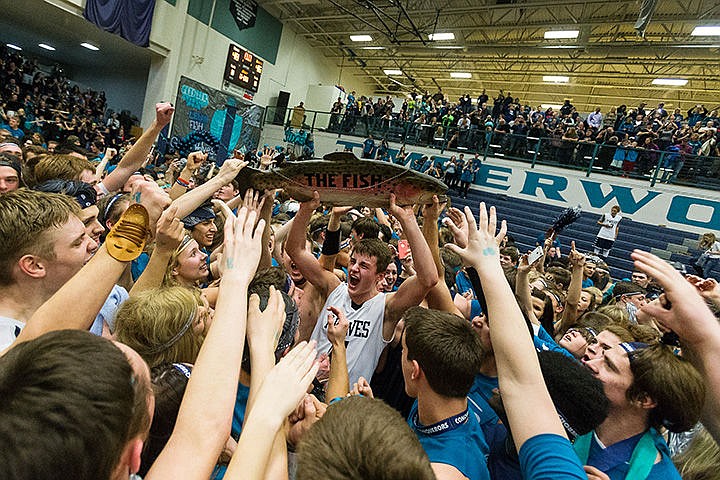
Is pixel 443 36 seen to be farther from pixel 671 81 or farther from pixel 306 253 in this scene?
pixel 306 253

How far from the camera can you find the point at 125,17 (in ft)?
38.2

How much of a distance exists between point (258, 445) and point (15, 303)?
1069 mm

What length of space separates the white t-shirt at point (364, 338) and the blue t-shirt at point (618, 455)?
3.77ft

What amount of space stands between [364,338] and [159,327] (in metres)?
1.22

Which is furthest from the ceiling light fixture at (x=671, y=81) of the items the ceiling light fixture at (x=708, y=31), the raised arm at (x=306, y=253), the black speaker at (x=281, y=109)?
the raised arm at (x=306, y=253)

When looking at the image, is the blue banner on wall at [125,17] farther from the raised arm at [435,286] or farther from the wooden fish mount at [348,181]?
the raised arm at [435,286]

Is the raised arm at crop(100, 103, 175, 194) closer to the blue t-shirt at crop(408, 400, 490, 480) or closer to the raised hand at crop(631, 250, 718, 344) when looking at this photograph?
the blue t-shirt at crop(408, 400, 490, 480)

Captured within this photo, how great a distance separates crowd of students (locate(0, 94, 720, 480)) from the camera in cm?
68

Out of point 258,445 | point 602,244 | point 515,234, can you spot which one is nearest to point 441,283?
point 258,445

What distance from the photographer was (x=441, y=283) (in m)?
2.33

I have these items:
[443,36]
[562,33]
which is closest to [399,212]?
[562,33]

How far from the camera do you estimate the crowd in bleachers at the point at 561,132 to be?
11.3 m

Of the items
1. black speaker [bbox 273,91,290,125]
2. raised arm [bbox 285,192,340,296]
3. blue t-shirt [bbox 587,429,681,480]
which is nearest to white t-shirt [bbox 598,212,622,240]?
raised arm [bbox 285,192,340,296]

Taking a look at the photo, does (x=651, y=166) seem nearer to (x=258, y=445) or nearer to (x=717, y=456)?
(x=717, y=456)
